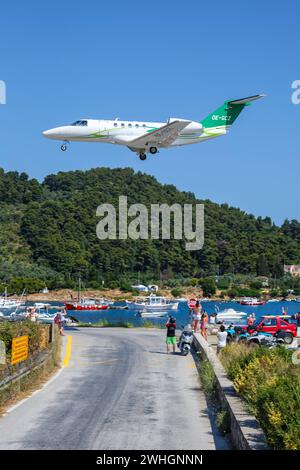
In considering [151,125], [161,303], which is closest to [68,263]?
[161,303]

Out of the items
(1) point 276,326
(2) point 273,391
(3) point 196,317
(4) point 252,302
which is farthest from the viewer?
(4) point 252,302

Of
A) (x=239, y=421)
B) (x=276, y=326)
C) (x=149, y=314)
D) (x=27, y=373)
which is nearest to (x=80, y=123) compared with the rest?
(x=276, y=326)

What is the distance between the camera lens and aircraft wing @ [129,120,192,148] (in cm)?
3422

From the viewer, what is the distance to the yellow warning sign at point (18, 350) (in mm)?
19250

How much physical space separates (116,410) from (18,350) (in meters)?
3.80

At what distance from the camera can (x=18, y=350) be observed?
20.0 meters

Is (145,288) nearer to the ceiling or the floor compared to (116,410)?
nearer to the ceiling

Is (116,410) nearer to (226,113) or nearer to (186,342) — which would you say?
(186,342)

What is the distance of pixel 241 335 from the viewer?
112 feet

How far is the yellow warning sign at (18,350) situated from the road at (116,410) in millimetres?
1050

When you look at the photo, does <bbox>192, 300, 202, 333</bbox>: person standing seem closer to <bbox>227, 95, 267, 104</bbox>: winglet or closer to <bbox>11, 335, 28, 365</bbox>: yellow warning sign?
<bbox>227, 95, 267, 104</bbox>: winglet

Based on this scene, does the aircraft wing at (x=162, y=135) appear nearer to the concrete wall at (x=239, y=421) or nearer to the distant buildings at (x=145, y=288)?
the concrete wall at (x=239, y=421)
